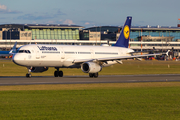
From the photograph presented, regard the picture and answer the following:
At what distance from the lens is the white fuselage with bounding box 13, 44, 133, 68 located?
39.4 metres

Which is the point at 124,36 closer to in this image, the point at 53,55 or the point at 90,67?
the point at 90,67

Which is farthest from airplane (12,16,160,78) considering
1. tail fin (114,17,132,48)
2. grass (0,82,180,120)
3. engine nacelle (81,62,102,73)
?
grass (0,82,180,120)

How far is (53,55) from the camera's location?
Answer: 41.8m

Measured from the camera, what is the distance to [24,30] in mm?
199750

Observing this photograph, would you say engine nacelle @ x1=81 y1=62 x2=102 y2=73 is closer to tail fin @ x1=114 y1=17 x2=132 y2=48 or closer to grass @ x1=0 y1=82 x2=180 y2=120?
tail fin @ x1=114 y1=17 x2=132 y2=48

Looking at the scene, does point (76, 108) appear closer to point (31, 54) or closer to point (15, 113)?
point (15, 113)

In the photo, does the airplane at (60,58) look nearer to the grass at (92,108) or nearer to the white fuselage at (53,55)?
the white fuselage at (53,55)

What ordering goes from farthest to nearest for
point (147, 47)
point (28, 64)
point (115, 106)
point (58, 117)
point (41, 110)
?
point (147, 47)
point (28, 64)
point (115, 106)
point (41, 110)
point (58, 117)

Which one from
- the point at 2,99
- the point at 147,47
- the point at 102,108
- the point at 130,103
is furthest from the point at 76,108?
the point at 147,47

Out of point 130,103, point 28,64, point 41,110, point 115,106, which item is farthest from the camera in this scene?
point 28,64

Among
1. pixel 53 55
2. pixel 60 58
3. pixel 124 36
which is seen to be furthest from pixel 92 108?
pixel 124 36

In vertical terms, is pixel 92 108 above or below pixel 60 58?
below

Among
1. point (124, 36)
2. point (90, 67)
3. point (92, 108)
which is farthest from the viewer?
point (124, 36)

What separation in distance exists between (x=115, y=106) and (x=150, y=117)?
3322 millimetres
